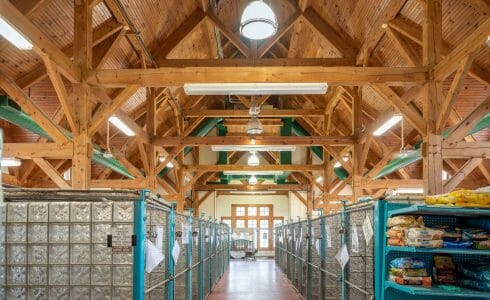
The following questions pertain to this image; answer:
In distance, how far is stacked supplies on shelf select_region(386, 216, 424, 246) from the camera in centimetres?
410

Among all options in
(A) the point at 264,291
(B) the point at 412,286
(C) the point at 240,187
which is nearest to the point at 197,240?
(A) the point at 264,291

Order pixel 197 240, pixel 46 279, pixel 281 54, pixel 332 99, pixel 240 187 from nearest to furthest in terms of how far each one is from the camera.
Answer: pixel 46 279
pixel 197 240
pixel 332 99
pixel 281 54
pixel 240 187

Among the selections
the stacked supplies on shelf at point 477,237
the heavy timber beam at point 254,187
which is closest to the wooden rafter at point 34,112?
the stacked supplies on shelf at point 477,237

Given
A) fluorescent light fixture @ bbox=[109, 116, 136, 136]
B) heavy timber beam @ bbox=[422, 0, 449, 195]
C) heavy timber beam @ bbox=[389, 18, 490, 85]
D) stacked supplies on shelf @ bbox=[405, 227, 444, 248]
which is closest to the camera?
stacked supplies on shelf @ bbox=[405, 227, 444, 248]

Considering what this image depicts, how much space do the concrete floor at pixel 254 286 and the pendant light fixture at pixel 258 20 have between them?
7.05 m

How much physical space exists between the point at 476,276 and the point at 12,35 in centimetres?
507

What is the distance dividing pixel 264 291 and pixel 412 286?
845cm

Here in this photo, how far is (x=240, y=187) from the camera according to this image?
79.1 ft

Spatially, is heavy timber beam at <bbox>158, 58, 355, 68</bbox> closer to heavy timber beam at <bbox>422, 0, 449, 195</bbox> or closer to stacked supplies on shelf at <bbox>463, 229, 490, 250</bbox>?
heavy timber beam at <bbox>422, 0, 449, 195</bbox>

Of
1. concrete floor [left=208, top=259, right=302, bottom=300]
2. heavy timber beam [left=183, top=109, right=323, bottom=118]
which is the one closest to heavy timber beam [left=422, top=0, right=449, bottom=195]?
concrete floor [left=208, top=259, right=302, bottom=300]

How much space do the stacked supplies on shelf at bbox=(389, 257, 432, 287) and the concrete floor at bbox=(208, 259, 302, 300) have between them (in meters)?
7.09

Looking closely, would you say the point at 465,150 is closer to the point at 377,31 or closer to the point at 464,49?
the point at 464,49

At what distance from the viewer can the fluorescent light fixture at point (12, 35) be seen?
493 cm

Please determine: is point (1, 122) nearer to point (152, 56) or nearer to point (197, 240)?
point (152, 56)
